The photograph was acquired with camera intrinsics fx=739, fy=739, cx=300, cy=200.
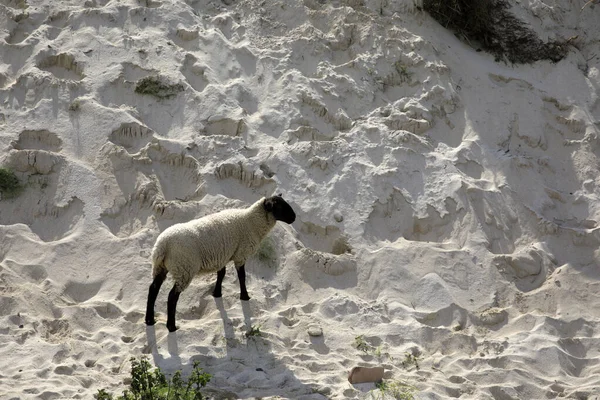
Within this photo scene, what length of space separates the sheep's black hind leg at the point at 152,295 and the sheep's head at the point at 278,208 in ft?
4.52

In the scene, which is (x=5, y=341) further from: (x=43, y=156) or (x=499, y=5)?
(x=499, y=5)

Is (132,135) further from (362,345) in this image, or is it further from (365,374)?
(365,374)

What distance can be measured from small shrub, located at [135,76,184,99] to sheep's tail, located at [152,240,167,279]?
300cm

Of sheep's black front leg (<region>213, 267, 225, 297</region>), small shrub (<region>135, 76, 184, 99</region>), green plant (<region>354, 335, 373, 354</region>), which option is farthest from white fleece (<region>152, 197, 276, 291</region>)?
small shrub (<region>135, 76, 184, 99</region>)

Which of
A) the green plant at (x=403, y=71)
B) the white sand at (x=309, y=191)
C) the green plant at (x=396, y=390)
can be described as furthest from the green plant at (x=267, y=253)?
the green plant at (x=403, y=71)

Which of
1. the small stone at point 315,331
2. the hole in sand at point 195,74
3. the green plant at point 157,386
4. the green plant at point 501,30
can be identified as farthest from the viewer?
the green plant at point 501,30

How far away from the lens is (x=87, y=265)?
780 cm

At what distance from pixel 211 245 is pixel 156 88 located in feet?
9.98

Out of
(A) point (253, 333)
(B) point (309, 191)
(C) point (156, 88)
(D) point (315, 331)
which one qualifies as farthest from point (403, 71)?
(A) point (253, 333)

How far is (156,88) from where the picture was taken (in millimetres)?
9523

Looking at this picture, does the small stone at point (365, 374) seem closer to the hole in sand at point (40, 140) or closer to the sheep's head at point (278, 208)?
the sheep's head at point (278, 208)

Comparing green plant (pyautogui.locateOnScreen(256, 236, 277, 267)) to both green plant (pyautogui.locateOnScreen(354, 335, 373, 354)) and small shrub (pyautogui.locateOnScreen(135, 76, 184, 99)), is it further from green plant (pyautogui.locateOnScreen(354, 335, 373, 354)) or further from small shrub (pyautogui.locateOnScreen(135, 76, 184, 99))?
small shrub (pyautogui.locateOnScreen(135, 76, 184, 99))

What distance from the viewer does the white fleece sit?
23.2ft

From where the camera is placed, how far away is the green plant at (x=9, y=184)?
8250 millimetres
